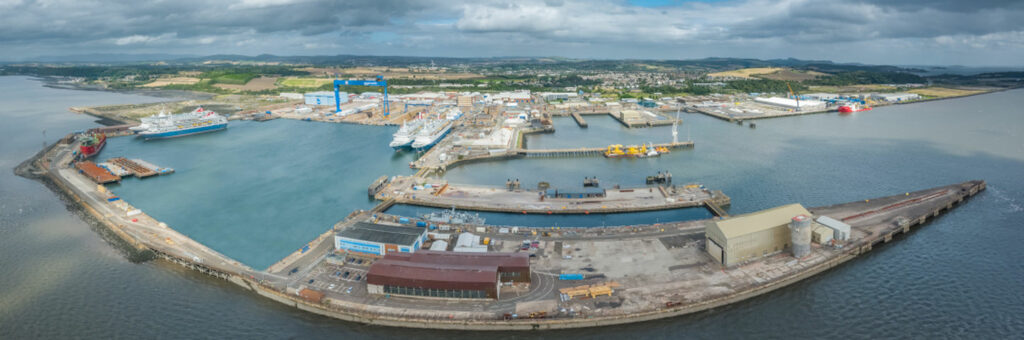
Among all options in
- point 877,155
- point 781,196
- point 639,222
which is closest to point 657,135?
point 877,155

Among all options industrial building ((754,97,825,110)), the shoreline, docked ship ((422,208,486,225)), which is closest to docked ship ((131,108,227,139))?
the shoreline

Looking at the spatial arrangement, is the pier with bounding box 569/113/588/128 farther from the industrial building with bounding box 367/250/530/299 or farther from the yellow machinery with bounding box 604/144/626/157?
the industrial building with bounding box 367/250/530/299

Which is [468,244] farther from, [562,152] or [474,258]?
[562,152]

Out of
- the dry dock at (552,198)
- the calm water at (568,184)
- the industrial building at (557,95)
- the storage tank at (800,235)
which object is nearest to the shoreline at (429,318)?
the calm water at (568,184)

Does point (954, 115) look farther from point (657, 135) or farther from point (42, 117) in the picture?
point (42, 117)

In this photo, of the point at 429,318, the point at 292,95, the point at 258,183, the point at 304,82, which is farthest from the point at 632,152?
the point at 304,82
